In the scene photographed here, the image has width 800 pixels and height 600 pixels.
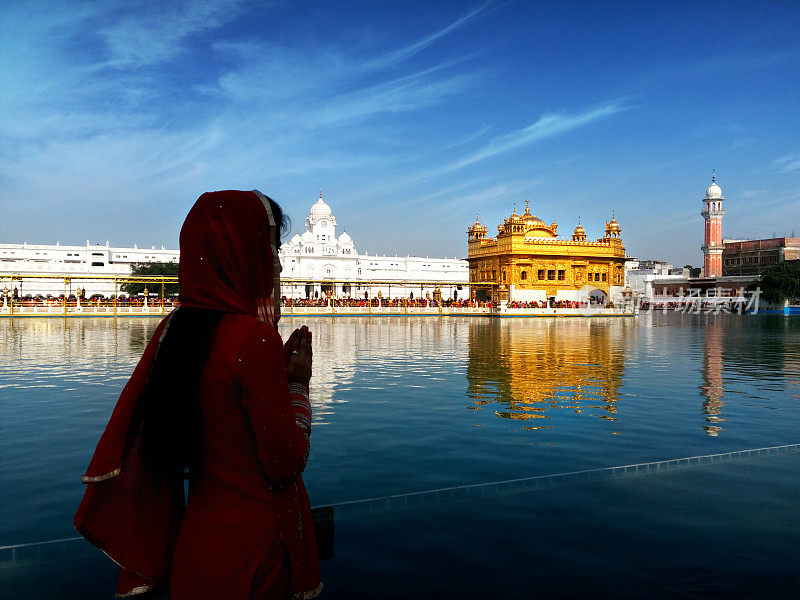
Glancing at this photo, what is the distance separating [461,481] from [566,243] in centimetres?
4748

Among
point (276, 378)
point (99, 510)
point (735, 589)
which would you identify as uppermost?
point (276, 378)

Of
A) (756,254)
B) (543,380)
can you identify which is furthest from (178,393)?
(756,254)

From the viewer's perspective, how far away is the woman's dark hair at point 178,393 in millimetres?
1841

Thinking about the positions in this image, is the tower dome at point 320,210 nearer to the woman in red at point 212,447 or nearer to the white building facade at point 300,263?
the white building facade at point 300,263

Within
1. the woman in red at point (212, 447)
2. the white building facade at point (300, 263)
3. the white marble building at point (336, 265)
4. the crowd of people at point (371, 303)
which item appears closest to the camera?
the woman in red at point (212, 447)

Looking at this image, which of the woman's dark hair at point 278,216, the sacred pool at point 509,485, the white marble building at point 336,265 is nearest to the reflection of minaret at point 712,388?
the sacred pool at point 509,485

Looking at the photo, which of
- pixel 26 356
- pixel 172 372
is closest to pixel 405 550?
pixel 172 372

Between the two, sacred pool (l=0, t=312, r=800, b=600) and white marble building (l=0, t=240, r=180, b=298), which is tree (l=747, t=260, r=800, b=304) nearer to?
sacred pool (l=0, t=312, r=800, b=600)

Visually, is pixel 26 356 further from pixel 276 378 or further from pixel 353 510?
pixel 276 378

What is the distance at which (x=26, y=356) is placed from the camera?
13773 millimetres

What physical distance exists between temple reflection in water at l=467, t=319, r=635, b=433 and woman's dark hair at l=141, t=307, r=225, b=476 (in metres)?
5.36

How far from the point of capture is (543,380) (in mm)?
10648

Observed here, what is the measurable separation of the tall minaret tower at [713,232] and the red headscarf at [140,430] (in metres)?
99.5

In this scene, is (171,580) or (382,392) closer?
(171,580)
